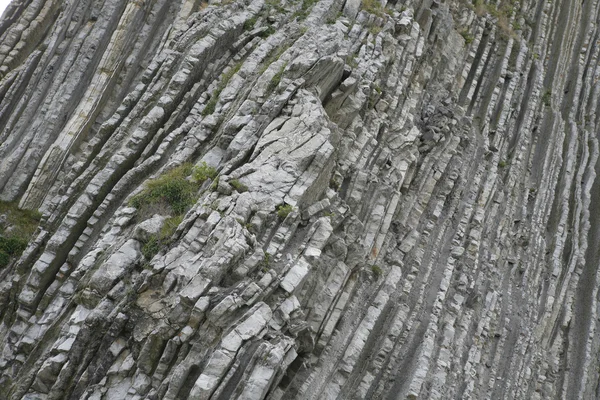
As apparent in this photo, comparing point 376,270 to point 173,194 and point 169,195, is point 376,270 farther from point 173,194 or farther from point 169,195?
point 169,195

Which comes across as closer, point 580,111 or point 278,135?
point 278,135

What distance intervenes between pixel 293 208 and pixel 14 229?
11.4 meters

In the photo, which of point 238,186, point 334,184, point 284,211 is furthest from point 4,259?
point 334,184

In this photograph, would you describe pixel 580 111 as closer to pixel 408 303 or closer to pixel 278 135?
pixel 408 303

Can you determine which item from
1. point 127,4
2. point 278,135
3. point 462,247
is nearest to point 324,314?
point 278,135

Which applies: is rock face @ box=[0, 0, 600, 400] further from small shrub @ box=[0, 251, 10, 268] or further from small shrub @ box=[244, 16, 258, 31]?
small shrub @ box=[0, 251, 10, 268]

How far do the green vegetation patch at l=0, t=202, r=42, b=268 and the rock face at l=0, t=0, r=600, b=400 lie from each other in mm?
577

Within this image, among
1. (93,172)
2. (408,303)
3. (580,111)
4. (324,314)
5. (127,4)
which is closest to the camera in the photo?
(324,314)

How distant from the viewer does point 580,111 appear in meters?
37.3

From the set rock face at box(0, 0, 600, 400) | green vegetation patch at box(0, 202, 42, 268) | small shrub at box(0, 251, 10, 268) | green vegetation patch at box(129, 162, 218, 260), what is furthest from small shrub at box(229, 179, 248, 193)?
small shrub at box(0, 251, 10, 268)

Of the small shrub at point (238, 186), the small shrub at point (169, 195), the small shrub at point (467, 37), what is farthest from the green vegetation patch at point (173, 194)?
the small shrub at point (467, 37)

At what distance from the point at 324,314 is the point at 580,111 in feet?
98.5

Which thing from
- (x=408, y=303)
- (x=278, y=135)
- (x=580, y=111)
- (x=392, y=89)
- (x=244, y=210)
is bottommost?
(x=244, y=210)

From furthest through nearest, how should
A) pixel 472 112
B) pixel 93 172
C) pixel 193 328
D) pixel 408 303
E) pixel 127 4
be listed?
pixel 472 112
pixel 127 4
pixel 408 303
pixel 93 172
pixel 193 328
